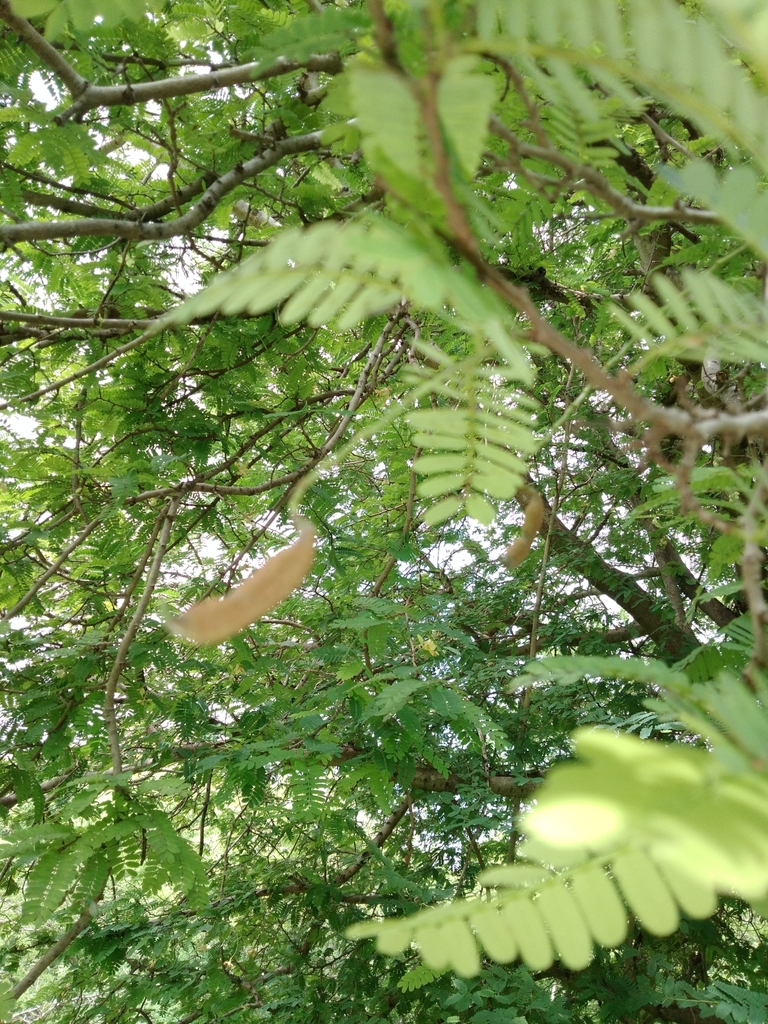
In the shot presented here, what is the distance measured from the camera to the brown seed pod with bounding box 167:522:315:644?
475mm

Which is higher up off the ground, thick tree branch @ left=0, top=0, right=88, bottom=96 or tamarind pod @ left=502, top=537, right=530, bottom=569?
thick tree branch @ left=0, top=0, right=88, bottom=96

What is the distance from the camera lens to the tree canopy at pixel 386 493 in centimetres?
43

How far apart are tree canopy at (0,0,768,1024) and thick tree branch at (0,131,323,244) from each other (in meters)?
0.01

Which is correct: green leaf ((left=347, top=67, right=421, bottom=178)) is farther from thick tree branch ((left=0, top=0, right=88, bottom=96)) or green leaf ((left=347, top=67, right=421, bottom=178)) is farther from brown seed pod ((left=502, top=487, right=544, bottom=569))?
thick tree branch ((left=0, top=0, right=88, bottom=96))

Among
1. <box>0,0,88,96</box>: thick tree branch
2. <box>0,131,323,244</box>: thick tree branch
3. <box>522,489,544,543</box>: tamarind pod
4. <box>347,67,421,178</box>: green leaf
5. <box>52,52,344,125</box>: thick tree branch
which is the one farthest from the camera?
<box>0,131,323,244</box>: thick tree branch

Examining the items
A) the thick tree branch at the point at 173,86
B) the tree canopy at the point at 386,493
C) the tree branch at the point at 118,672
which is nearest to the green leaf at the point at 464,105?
the tree canopy at the point at 386,493

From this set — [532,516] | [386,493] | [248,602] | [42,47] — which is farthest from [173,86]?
[386,493]

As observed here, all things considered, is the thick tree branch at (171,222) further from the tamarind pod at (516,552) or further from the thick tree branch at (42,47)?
the tamarind pod at (516,552)

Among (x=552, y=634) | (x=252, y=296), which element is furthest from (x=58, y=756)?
(x=552, y=634)

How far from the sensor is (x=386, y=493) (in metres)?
3.05

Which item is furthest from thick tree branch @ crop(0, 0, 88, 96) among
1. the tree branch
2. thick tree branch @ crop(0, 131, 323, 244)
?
the tree branch

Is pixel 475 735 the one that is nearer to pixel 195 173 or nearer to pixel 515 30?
pixel 195 173

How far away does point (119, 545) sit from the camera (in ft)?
7.89

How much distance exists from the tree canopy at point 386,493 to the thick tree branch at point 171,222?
0.01 meters
